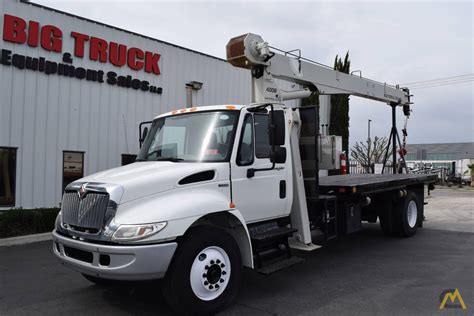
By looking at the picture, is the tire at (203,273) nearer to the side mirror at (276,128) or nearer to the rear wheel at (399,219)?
the side mirror at (276,128)

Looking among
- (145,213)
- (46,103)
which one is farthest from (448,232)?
(46,103)

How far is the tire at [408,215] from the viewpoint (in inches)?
355

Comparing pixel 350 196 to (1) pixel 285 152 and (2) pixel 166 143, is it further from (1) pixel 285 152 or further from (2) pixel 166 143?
(2) pixel 166 143

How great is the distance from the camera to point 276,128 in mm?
5023

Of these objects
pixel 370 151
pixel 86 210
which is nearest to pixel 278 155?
pixel 86 210

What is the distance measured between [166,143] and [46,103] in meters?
6.70

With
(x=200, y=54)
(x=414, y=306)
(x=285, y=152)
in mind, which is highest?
(x=200, y=54)

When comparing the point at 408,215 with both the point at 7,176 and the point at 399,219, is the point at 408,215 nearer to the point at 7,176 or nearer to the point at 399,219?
the point at 399,219

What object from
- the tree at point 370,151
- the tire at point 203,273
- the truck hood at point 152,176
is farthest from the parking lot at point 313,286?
the tree at point 370,151

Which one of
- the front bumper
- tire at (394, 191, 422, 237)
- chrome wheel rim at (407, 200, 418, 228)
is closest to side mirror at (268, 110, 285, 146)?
the front bumper

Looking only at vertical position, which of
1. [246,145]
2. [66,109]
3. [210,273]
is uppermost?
[66,109]

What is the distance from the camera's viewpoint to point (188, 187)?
4.59 meters

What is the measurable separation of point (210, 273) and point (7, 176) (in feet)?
25.9

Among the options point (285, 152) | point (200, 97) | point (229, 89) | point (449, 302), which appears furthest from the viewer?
point (229, 89)
